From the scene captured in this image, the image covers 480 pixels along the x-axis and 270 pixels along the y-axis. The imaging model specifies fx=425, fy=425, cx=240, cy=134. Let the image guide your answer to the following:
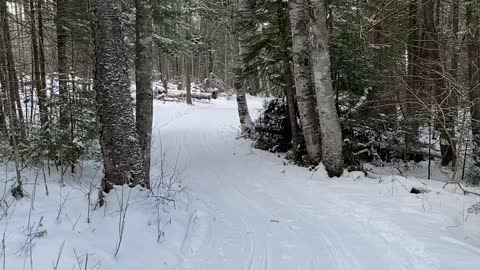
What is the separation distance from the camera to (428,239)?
492cm

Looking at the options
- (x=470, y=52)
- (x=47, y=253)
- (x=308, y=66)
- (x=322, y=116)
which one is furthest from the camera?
(x=470, y=52)

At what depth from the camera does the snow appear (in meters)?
4.34

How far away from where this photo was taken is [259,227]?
5.71 m

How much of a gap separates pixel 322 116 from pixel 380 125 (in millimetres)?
2748

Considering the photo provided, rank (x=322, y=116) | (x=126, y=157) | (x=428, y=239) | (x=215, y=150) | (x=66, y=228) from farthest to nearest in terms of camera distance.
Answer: (x=215, y=150) < (x=322, y=116) < (x=126, y=157) < (x=428, y=239) < (x=66, y=228)

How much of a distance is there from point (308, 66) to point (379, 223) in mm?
4764

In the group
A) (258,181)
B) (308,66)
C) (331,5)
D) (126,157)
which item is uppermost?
(331,5)

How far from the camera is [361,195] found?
707 centimetres

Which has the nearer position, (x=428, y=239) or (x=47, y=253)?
(x=47, y=253)

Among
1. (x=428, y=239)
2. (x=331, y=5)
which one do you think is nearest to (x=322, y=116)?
(x=331, y=5)

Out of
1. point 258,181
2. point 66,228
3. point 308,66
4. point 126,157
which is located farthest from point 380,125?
point 66,228

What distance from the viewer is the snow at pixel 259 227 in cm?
434

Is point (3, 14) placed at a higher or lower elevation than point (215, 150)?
higher

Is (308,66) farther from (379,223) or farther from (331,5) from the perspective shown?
(379,223)
